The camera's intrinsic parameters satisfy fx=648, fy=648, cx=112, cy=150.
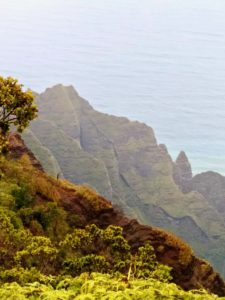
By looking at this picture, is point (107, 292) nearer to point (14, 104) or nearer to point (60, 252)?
point (14, 104)

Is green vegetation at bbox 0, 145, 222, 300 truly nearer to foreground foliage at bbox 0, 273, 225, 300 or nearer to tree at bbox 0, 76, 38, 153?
foreground foliage at bbox 0, 273, 225, 300

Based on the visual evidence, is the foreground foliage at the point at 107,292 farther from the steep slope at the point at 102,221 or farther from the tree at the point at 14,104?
the steep slope at the point at 102,221

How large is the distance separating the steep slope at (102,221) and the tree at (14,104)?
5.89 metres

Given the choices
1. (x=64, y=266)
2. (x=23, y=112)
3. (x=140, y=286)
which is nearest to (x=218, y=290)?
(x=64, y=266)

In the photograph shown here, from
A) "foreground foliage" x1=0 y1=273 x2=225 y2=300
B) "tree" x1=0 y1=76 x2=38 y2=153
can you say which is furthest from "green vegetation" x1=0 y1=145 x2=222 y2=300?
"tree" x1=0 y1=76 x2=38 y2=153

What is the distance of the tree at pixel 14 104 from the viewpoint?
2345 cm

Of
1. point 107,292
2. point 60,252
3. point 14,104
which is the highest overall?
point 14,104

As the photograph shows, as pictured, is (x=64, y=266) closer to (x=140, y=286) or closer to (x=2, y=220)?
(x=2, y=220)

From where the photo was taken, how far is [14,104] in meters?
24.0

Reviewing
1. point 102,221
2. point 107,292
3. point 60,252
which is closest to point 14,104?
point 60,252

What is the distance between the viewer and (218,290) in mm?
33531

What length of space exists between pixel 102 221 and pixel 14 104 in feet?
38.2

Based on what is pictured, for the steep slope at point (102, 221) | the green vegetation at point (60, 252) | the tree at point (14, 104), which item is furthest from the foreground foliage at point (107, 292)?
the steep slope at point (102, 221)

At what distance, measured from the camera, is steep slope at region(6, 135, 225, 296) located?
3105 cm
